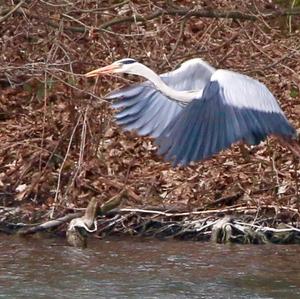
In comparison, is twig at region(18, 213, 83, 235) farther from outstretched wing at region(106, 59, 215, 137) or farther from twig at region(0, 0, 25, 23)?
twig at region(0, 0, 25, 23)

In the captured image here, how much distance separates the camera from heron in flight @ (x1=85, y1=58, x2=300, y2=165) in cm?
649

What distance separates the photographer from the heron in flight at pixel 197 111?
6.49 metres

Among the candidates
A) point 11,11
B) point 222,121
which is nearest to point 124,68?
point 222,121

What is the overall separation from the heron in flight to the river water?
0.83 metres

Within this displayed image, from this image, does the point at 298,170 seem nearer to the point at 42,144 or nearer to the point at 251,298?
the point at 42,144

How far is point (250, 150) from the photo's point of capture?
966cm

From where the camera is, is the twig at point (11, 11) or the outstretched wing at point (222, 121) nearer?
the outstretched wing at point (222, 121)

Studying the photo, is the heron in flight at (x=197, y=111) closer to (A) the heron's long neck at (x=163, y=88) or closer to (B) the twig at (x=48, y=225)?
(A) the heron's long neck at (x=163, y=88)

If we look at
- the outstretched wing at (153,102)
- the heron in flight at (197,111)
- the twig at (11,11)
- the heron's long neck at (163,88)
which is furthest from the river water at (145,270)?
the twig at (11,11)

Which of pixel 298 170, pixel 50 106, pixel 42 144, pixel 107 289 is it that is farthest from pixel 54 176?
pixel 107 289

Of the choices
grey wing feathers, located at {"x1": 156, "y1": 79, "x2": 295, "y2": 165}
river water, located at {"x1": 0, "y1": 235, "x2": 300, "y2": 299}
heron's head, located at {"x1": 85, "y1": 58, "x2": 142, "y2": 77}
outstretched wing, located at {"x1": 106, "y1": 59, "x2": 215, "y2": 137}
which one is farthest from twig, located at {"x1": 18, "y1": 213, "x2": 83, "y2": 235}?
grey wing feathers, located at {"x1": 156, "y1": 79, "x2": 295, "y2": 165}

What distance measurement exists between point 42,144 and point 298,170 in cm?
218

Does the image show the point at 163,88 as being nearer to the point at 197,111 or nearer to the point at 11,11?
the point at 197,111

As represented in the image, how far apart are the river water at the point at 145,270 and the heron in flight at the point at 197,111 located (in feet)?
2.73
